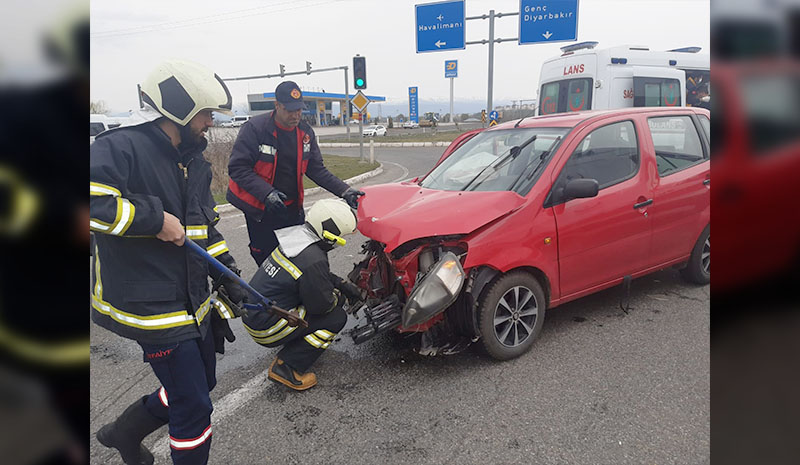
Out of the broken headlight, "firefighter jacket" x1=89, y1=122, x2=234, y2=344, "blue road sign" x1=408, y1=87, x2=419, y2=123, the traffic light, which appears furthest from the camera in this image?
"blue road sign" x1=408, y1=87, x2=419, y2=123

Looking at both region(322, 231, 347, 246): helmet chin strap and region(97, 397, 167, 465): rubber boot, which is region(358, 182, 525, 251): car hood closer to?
region(322, 231, 347, 246): helmet chin strap

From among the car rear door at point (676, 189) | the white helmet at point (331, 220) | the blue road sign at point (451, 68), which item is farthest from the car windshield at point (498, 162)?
the blue road sign at point (451, 68)

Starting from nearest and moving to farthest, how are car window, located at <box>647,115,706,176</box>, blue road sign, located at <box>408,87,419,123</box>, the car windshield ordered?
1. the car windshield
2. car window, located at <box>647,115,706,176</box>
3. blue road sign, located at <box>408,87,419,123</box>

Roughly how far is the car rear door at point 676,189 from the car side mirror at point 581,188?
2.76 feet

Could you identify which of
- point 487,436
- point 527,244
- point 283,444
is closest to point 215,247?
point 283,444

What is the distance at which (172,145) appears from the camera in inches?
78.5

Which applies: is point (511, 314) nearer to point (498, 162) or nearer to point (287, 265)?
point (498, 162)

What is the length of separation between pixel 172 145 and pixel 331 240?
1.22 metres

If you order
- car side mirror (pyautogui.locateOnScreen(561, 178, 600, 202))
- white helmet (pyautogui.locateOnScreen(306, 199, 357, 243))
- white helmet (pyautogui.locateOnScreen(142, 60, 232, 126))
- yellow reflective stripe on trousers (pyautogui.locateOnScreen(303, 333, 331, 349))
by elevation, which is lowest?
yellow reflective stripe on trousers (pyautogui.locateOnScreen(303, 333, 331, 349))

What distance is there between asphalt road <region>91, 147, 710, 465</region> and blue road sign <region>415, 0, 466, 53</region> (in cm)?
1382

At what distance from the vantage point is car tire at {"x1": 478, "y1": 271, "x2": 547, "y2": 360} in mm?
3086

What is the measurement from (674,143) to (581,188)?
1.47 metres

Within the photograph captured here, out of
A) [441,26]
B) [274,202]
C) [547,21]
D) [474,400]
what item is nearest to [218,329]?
[274,202]

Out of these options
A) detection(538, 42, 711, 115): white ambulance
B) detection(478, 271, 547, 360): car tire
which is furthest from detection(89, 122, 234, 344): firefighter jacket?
detection(538, 42, 711, 115): white ambulance
